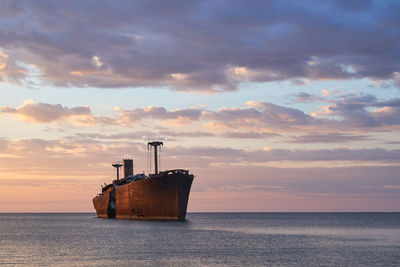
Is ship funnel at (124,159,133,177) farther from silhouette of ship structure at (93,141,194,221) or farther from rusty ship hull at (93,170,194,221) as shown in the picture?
rusty ship hull at (93,170,194,221)

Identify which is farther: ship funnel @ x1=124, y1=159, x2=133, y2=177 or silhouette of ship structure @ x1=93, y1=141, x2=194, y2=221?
ship funnel @ x1=124, y1=159, x2=133, y2=177

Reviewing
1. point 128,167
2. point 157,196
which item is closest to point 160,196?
point 157,196

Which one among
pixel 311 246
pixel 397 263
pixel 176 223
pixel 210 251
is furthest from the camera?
pixel 176 223

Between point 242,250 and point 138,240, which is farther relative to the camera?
point 138,240

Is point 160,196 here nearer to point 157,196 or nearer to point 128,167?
point 157,196

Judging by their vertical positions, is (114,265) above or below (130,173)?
below

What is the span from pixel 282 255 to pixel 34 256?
2514 centimetres

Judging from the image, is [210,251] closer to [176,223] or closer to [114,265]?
[114,265]

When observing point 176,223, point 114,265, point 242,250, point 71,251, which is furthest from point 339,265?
point 176,223

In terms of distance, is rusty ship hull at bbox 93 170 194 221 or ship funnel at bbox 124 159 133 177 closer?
rusty ship hull at bbox 93 170 194 221

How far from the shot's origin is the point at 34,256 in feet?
182

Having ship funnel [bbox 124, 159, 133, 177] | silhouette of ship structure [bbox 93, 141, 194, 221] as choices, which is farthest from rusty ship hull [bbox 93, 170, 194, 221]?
ship funnel [bbox 124, 159, 133, 177]

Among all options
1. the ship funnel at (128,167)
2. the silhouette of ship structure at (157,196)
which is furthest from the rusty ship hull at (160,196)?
the ship funnel at (128,167)

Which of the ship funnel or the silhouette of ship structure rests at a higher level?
the ship funnel
